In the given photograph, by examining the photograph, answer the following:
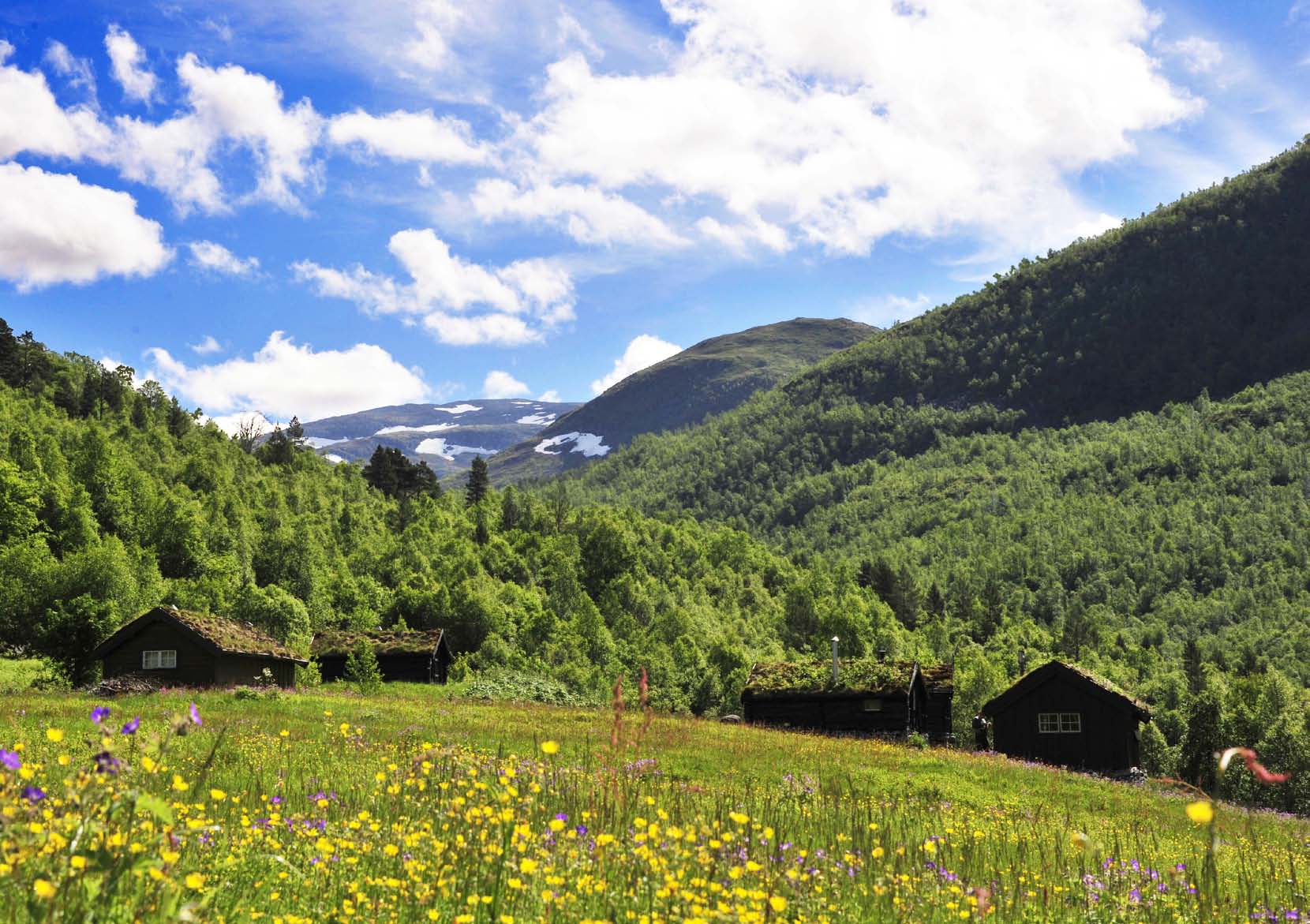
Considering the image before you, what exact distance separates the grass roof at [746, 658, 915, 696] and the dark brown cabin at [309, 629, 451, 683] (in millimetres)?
23473

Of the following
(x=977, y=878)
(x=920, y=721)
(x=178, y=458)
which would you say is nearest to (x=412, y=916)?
(x=977, y=878)

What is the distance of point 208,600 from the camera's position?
259 feet

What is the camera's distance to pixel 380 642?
228ft

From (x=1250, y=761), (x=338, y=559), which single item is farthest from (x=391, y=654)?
(x=1250, y=761)

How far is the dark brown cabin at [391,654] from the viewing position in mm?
66562

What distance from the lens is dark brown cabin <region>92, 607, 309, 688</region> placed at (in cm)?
4747

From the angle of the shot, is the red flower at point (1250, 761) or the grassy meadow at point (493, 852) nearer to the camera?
the red flower at point (1250, 761)

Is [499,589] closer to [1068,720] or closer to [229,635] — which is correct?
[229,635]

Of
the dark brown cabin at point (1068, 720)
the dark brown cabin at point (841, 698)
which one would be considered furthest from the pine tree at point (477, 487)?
the dark brown cabin at point (1068, 720)

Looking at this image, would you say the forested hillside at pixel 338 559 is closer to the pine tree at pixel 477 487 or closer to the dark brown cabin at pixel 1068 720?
the pine tree at pixel 477 487

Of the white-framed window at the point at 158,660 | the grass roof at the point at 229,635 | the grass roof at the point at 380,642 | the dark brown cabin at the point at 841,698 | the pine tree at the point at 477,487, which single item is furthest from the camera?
the pine tree at the point at 477,487

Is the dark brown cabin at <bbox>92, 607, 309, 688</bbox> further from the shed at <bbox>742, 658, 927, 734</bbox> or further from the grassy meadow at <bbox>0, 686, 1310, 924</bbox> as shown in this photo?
the grassy meadow at <bbox>0, 686, 1310, 924</bbox>

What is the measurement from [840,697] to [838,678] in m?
1.15

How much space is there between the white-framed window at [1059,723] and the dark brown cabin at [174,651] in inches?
1564
